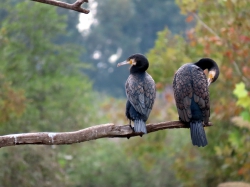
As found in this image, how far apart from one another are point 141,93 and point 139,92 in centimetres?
2

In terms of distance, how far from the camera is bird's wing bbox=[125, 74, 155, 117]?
6117mm

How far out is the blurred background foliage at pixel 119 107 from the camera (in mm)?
11523

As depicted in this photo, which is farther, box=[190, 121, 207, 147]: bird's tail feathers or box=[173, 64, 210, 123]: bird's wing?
box=[173, 64, 210, 123]: bird's wing

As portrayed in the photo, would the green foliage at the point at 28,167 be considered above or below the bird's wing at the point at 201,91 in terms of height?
below

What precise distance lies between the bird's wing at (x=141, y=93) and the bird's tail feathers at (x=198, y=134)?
1.46 feet

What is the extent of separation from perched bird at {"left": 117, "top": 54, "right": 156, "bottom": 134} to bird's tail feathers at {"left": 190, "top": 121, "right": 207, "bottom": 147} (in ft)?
1.45

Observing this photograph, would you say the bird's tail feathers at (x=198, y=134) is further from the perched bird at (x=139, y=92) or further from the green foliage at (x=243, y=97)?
the green foliage at (x=243, y=97)

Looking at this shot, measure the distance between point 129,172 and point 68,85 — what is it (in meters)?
3.68

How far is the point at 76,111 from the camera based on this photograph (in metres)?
17.2

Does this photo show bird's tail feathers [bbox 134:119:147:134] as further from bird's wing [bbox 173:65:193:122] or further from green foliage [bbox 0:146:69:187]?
green foliage [bbox 0:146:69:187]

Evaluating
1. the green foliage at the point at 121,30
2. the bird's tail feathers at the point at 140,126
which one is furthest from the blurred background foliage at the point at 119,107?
the green foliage at the point at 121,30

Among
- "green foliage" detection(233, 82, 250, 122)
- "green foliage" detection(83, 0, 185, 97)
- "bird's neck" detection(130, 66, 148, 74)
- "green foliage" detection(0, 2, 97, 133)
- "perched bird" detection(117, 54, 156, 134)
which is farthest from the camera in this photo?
"green foliage" detection(83, 0, 185, 97)

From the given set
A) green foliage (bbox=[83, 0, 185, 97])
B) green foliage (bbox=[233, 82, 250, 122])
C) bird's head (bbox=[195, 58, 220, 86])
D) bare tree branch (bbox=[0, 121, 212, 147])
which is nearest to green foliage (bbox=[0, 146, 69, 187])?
green foliage (bbox=[233, 82, 250, 122])

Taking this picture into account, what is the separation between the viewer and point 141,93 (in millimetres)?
6184
